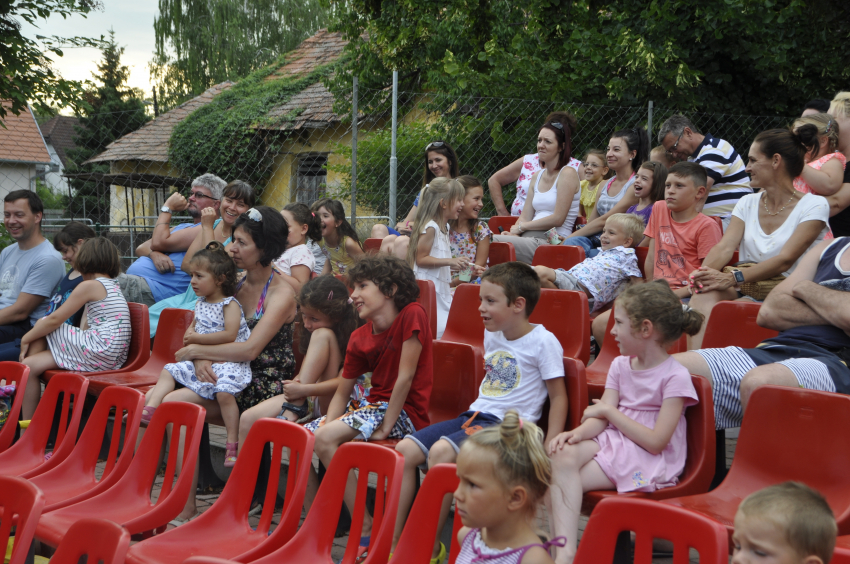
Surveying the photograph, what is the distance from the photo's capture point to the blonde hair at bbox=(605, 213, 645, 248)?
4.67m

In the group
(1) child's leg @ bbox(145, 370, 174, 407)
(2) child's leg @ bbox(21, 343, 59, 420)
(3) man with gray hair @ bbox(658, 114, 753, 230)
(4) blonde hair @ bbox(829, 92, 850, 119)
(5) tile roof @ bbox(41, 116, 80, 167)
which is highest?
(5) tile roof @ bbox(41, 116, 80, 167)

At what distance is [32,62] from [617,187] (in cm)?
645

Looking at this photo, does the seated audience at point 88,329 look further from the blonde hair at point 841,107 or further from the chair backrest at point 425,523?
the blonde hair at point 841,107

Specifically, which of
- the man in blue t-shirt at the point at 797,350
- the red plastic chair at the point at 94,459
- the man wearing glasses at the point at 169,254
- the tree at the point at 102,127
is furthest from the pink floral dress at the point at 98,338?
the tree at the point at 102,127

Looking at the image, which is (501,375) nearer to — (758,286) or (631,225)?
(758,286)

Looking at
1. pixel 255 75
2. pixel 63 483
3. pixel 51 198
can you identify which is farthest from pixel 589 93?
pixel 51 198

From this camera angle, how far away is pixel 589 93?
857 cm

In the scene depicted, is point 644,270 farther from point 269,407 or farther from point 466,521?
point 466,521

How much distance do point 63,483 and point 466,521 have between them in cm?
205

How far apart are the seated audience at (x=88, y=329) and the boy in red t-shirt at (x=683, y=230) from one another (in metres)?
3.33

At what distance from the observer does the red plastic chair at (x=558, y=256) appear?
16.0 ft

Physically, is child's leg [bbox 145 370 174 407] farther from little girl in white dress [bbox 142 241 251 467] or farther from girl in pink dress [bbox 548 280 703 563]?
girl in pink dress [bbox 548 280 703 563]

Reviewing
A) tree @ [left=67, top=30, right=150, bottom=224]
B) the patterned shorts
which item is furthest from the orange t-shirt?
tree @ [left=67, top=30, right=150, bottom=224]

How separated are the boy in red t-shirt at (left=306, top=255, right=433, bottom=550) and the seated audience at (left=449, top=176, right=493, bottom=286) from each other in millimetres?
1813
